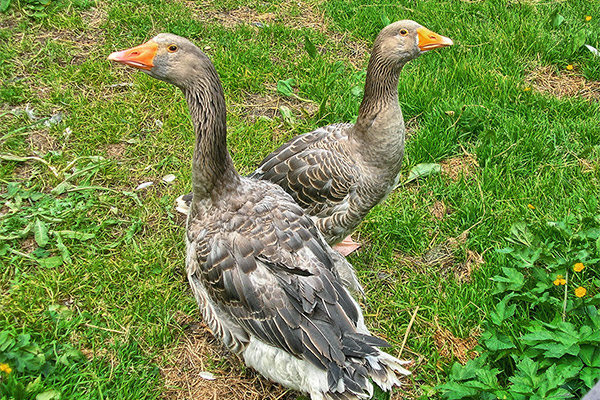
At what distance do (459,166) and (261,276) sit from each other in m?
2.46

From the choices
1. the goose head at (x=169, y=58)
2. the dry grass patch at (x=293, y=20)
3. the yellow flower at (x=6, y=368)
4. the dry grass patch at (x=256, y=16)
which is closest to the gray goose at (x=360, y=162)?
the goose head at (x=169, y=58)

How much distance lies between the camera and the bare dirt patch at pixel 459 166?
4.48 meters

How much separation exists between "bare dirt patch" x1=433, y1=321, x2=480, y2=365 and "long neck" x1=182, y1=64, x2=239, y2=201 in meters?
1.71

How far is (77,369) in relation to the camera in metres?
3.16

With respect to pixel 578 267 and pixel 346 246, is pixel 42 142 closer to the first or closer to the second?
pixel 346 246

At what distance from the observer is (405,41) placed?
351 cm

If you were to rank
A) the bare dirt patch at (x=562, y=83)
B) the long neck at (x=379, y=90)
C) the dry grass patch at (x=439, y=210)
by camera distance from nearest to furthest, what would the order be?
the long neck at (x=379, y=90) < the dry grass patch at (x=439, y=210) < the bare dirt patch at (x=562, y=83)

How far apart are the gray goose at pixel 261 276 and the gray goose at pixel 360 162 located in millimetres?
447

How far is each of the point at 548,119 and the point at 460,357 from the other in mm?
2648

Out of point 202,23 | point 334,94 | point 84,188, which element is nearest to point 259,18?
point 202,23

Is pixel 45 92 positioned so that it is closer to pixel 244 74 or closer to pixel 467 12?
pixel 244 74

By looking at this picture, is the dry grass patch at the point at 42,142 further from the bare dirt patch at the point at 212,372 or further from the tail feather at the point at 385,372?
the tail feather at the point at 385,372

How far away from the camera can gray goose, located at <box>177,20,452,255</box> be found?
142 inches

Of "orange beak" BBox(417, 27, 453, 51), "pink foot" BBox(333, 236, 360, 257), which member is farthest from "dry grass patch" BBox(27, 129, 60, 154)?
"orange beak" BBox(417, 27, 453, 51)
